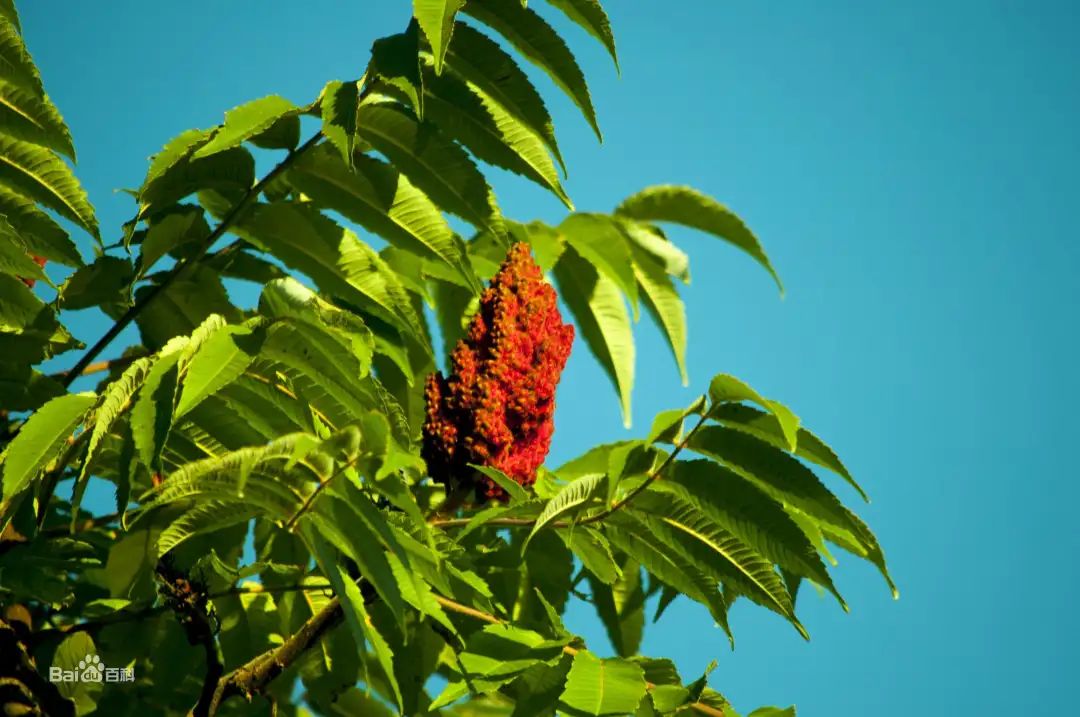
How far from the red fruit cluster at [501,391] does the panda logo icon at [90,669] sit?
1.19 metres

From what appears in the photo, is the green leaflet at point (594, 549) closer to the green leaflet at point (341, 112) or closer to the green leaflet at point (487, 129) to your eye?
the green leaflet at point (487, 129)

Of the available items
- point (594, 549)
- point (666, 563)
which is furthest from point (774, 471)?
point (594, 549)

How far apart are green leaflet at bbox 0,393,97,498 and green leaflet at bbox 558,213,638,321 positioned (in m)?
1.71

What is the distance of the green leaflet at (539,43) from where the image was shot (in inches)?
122

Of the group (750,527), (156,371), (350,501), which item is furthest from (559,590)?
(156,371)

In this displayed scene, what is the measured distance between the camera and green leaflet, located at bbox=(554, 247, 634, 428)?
4.02m

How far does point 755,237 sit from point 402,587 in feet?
5.85

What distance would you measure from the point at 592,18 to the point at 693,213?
4.10ft

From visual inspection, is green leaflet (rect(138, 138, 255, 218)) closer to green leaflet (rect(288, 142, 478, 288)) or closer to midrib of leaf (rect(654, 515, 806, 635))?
A: green leaflet (rect(288, 142, 478, 288))

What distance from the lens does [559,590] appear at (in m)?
3.63

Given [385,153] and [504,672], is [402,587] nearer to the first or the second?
[504,672]

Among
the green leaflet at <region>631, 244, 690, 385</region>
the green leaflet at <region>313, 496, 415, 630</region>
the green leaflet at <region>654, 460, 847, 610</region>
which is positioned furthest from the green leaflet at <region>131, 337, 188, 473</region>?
the green leaflet at <region>631, 244, 690, 385</region>

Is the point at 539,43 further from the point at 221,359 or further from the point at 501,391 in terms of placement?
the point at 221,359

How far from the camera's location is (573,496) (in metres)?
2.87
